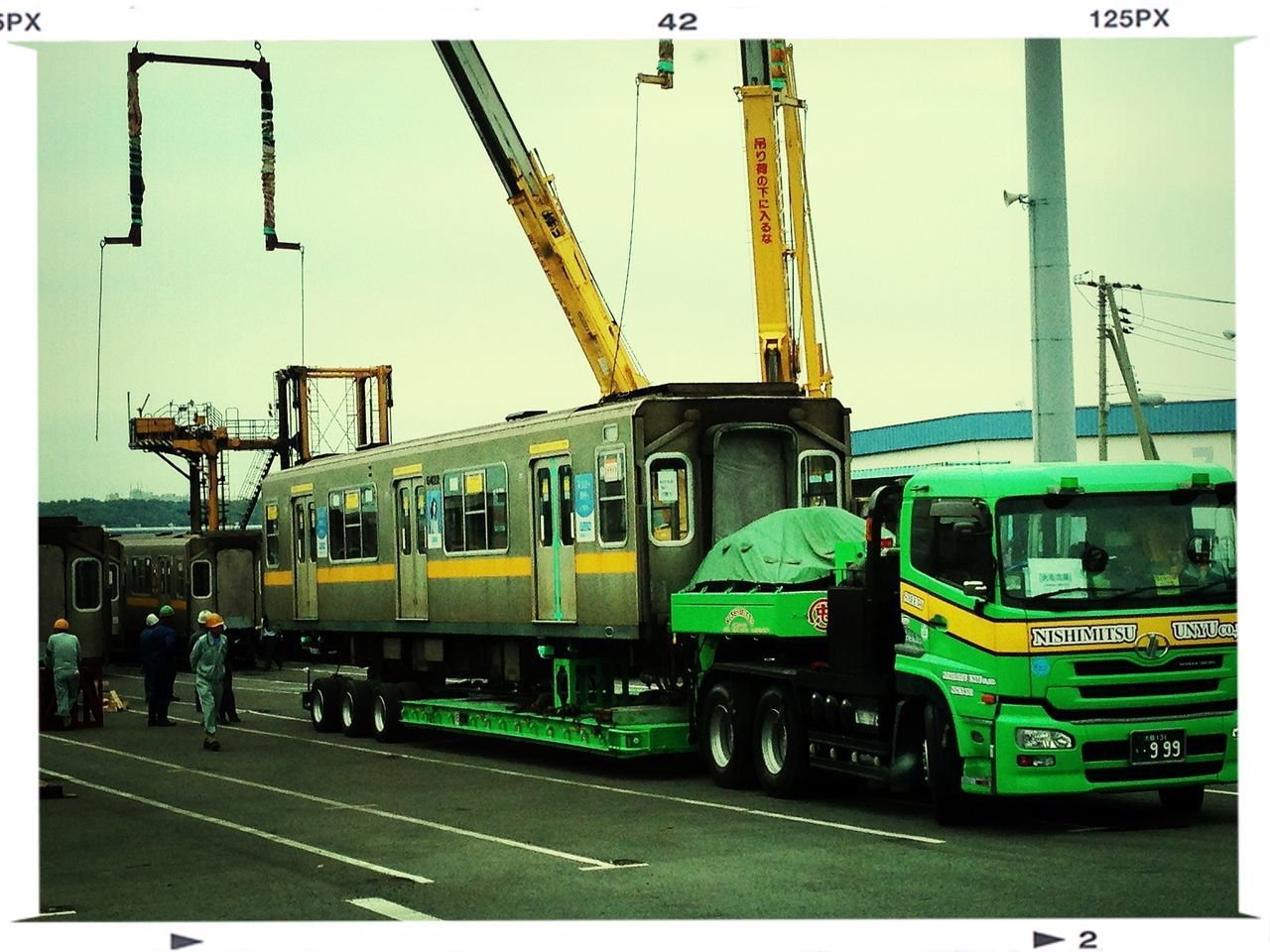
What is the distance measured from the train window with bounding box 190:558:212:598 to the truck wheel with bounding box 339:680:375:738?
74.9ft

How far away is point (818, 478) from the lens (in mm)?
20219

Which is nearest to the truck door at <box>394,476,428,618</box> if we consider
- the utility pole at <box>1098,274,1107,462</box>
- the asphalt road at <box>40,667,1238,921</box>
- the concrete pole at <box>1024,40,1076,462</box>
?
the asphalt road at <box>40,667,1238,921</box>

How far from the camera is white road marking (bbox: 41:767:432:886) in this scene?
44.3 feet

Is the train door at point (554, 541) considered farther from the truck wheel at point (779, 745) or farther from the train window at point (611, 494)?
the truck wheel at point (779, 745)

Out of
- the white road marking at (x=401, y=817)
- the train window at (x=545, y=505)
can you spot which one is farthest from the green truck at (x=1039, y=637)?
the train window at (x=545, y=505)

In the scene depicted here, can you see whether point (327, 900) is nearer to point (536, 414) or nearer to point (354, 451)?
point (536, 414)

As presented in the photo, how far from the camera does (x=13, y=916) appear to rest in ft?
37.1

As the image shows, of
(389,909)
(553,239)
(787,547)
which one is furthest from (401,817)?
(553,239)

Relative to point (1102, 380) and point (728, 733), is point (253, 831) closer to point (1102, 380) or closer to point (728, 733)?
point (728, 733)

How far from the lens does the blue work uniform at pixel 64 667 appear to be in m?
28.4

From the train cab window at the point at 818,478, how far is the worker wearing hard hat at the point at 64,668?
12874 millimetres

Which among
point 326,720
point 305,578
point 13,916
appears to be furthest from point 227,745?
point 13,916

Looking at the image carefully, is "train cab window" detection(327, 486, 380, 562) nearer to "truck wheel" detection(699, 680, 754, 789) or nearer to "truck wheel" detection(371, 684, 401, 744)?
"truck wheel" detection(371, 684, 401, 744)

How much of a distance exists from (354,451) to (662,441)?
9.01 metres
